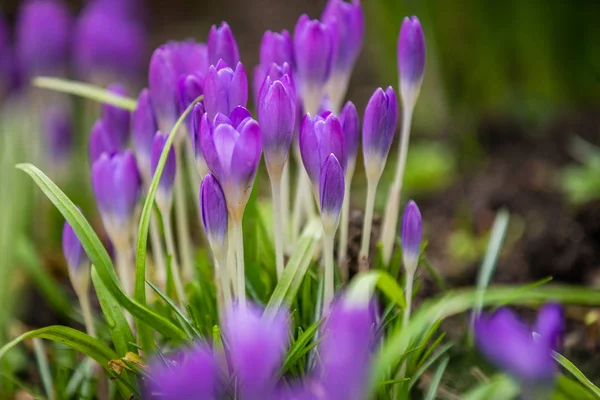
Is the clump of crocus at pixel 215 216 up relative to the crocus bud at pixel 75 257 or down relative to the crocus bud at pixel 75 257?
up

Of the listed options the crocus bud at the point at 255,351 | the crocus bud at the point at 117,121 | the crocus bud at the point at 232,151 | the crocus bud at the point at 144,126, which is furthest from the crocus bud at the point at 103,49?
the crocus bud at the point at 255,351

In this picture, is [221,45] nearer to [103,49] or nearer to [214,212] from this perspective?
[214,212]

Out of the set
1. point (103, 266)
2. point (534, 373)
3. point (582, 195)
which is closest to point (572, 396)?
point (534, 373)

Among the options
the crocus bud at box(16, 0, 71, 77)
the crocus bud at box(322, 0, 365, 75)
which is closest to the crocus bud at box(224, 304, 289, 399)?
the crocus bud at box(322, 0, 365, 75)

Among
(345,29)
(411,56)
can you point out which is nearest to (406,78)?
(411,56)

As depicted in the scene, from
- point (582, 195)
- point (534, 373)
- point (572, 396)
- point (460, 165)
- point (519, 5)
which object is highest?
point (534, 373)

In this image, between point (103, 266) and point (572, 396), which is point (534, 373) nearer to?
point (572, 396)

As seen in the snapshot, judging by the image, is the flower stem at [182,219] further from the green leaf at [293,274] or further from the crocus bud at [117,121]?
the green leaf at [293,274]
